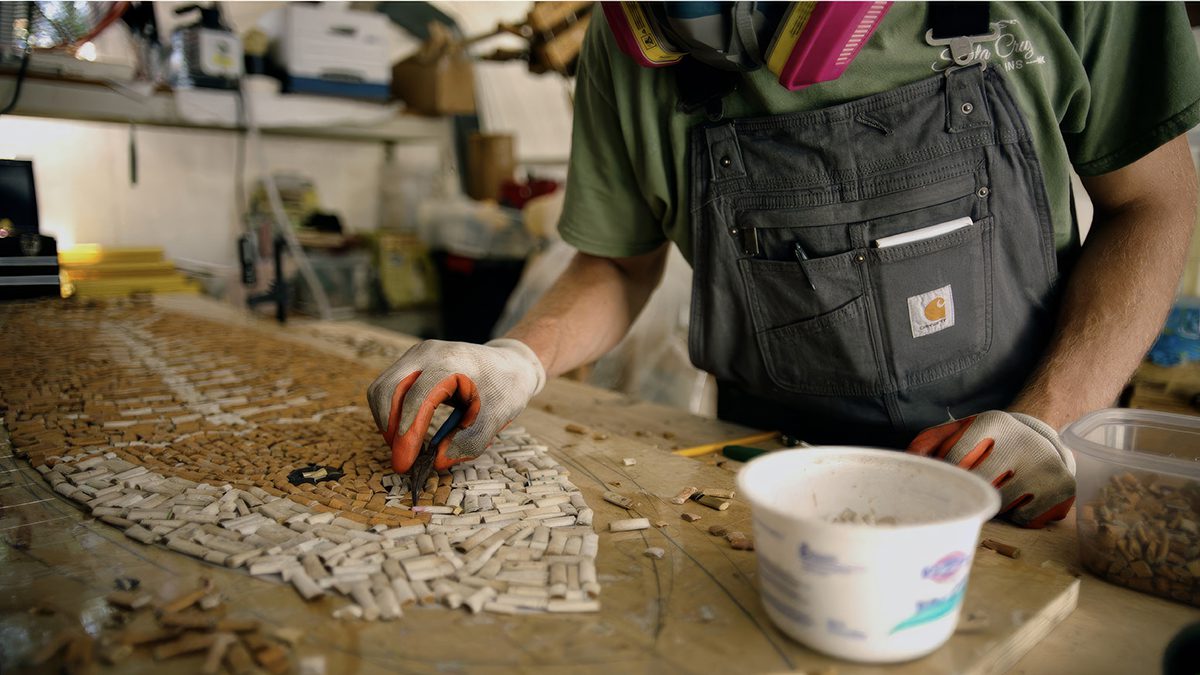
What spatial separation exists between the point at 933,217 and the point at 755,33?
1.42 feet

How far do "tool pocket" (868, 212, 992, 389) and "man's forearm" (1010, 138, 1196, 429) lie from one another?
0.42 ft

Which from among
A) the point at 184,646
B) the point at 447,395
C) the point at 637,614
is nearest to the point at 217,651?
the point at 184,646

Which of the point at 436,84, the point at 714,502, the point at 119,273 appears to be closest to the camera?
the point at 714,502

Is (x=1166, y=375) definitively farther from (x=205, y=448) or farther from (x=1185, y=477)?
(x=205, y=448)

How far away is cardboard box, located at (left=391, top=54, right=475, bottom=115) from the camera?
4.28 meters

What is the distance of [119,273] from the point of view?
10.8 ft

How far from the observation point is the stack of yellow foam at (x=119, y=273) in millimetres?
3172

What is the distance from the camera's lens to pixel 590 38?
161cm

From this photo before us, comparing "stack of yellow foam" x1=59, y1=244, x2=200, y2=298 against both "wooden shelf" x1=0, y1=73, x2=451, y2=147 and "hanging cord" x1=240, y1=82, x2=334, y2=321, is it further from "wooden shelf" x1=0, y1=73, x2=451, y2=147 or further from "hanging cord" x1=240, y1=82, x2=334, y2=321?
"wooden shelf" x1=0, y1=73, x2=451, y2=147

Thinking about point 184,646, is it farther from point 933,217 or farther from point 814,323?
point 933,217

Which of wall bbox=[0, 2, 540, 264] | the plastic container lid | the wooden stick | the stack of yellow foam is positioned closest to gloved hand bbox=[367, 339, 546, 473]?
the wooden stick

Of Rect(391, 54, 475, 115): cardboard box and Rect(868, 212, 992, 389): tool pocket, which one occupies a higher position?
Rect(391, 54, 475, 115): cardboard box

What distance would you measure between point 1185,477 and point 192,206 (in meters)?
4.62

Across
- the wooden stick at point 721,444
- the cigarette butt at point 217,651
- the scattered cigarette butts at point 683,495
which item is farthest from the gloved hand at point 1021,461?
the cigarette butt at point 217,651
